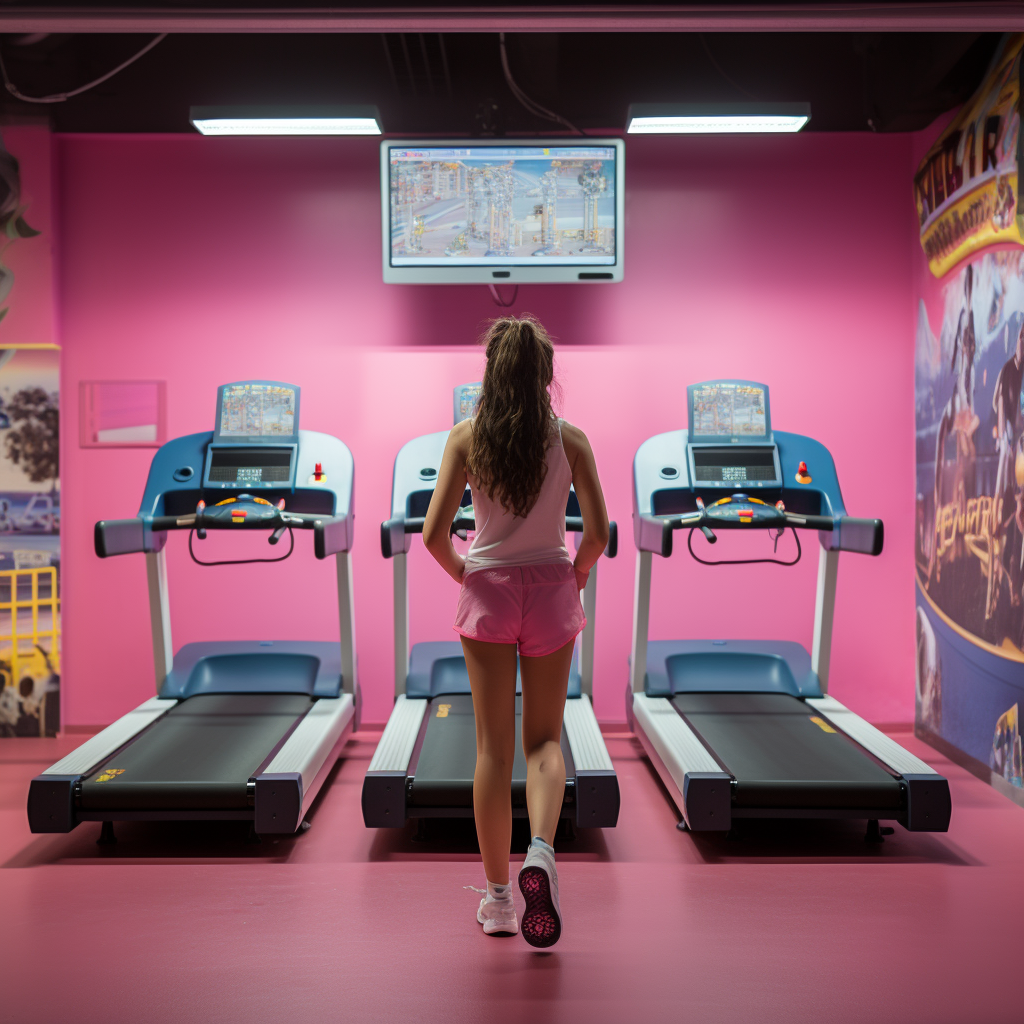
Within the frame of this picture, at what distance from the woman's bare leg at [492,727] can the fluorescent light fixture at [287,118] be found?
2.79 meters

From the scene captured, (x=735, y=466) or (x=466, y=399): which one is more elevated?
(x=466, y=399)

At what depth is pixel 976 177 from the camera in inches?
153

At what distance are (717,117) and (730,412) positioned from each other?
4.49 ft

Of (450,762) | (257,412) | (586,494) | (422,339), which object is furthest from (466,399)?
(586,494)

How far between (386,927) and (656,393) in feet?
10.2

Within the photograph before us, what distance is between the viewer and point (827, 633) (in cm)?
408

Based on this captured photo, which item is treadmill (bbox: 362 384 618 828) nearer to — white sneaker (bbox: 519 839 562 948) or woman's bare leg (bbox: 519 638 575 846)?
woman's bare leg (bbox: 519 638 575 846)

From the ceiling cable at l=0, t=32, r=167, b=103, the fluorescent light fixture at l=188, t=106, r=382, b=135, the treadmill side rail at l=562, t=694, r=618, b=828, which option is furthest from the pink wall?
the treadmill side rail at l=562, t=694, r=618, b=828

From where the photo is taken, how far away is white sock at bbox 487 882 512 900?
237cm

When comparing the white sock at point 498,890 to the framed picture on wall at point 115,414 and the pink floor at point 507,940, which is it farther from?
the framed picture on wall at point 115,414

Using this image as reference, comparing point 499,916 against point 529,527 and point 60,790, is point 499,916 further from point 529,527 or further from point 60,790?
point 60,790

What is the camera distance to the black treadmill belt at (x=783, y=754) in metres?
3.00

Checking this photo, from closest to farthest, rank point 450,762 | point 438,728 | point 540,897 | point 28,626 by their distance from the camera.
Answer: point 540,897 → point 450,762 → point 438,728 → point 28,626

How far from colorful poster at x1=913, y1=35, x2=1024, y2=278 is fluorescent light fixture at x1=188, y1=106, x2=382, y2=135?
8.85 ft
